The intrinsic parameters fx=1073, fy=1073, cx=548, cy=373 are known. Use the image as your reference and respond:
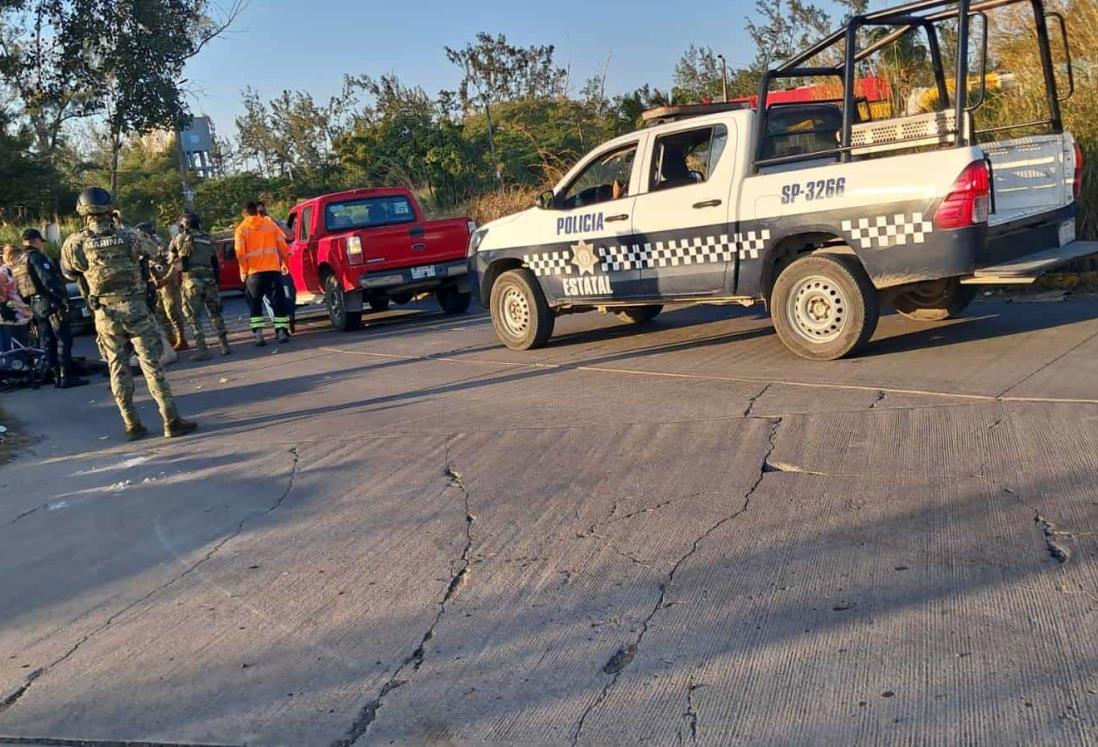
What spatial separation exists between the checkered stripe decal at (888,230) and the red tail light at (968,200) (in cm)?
14

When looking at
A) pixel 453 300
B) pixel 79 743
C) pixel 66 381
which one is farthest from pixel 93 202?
pixel 453 300

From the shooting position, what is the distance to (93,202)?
830 centimetres

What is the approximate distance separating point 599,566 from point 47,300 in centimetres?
897

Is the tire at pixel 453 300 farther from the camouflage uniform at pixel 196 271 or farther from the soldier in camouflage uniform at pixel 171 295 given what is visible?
the soldier in camouflage uniform at pixel 171 295

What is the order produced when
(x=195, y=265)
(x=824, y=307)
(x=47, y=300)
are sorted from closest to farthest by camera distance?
(x=824, y=307) < (x=47, y=300) < (x=195, y=265)

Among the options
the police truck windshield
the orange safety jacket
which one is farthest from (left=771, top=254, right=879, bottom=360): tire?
the police truck windshield

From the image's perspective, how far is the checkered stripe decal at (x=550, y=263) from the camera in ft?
32.8

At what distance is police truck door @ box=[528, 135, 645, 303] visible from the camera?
9430 mm

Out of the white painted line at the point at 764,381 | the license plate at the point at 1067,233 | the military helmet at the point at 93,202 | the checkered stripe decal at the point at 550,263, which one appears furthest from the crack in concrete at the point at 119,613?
the license plate at the point at 1067,233

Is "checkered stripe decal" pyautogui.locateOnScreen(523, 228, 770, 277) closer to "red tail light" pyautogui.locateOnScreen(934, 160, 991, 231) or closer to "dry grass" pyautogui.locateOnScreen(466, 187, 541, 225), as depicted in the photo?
"red tail light" pyautogui.locateOnScreen(934, 160, 991, 231)

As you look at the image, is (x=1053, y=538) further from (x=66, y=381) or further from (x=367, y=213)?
(x=367, y=213)

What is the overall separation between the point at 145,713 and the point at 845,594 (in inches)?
103

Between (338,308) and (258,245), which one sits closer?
(258,245)

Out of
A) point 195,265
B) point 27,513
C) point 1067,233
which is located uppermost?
point 195,265
